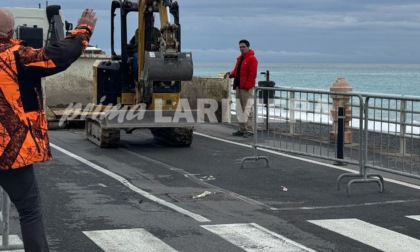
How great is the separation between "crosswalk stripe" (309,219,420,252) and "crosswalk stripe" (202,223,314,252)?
2.41 ft

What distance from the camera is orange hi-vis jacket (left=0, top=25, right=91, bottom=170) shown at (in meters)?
6.67

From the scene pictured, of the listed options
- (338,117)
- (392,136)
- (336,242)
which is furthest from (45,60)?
(338,117)

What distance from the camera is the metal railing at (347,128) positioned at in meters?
12.0

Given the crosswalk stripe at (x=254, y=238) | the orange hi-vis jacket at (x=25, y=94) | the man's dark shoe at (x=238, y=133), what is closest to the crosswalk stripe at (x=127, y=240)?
the crosswalk stripe at (x=254, y=238)

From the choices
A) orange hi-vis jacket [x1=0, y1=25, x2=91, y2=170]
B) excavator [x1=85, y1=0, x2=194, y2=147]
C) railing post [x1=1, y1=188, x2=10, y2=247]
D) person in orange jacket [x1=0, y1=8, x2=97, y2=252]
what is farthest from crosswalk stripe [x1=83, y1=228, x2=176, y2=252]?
excavator [x1=85, y1=0, x2=194, y2=147]

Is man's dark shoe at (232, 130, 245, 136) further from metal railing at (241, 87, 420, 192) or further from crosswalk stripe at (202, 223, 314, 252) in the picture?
crosswalk stripe at (202, 223, 314, 252)

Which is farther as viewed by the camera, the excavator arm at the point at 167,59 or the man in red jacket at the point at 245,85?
the man in red jacket at the point at 245,85

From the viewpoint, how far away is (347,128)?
14281 mm

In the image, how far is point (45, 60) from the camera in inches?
264

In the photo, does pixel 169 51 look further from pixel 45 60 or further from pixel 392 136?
pixel 45 60

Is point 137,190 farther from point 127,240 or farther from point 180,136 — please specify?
point 180,136

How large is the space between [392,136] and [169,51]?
639 cm

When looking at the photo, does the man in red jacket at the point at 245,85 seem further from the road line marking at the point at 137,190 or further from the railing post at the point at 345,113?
the railing post at the point at 345,113

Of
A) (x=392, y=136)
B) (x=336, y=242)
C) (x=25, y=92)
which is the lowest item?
(x=336, y=242)
